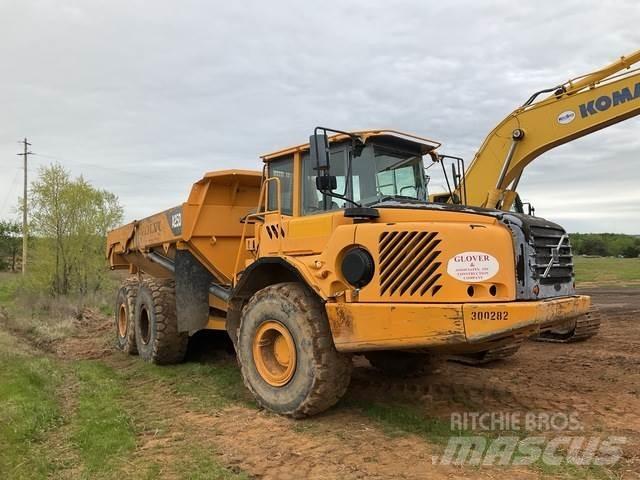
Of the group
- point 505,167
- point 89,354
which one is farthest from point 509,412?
point 89,354

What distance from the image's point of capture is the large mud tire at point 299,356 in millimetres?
5371

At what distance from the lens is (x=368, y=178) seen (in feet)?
19.2

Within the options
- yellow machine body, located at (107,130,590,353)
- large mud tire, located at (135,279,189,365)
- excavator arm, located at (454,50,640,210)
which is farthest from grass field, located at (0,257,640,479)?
excavator arm, located at (454,50,640,210)

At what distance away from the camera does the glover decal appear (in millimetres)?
4637

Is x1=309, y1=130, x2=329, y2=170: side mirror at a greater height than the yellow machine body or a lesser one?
greater

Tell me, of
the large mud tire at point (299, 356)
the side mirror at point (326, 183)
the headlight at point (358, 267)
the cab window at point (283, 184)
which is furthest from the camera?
the cab window at point (283, 184)

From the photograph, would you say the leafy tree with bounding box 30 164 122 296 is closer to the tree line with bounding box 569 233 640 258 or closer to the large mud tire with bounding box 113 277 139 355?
→ the large mud tire with bounding box 113 277 139 355

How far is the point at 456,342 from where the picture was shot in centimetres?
465

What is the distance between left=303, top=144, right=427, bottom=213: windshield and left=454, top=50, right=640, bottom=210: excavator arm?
2.26 metres

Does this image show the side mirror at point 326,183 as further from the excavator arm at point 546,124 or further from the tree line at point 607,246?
the tree line at point 607,246

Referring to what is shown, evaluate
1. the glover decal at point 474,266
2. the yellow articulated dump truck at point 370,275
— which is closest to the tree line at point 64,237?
the yellow articulated dump truck at point 370,275

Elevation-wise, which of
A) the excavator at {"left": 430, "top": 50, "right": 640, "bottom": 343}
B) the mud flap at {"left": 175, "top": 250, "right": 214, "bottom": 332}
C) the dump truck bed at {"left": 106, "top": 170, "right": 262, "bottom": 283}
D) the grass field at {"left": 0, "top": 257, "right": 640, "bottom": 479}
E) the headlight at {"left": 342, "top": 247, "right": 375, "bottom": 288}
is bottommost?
the grass field at {"left": 0, "top": 257, "right": 640, "bottom": 479}

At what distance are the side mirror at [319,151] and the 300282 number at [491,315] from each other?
1.87 m

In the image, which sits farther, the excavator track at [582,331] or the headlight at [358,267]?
the excavator track at [582,331]
